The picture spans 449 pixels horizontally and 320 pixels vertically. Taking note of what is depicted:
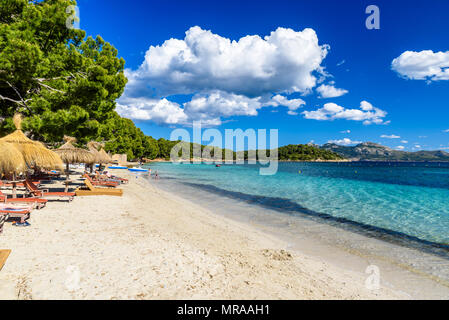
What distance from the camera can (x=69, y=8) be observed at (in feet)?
39.7

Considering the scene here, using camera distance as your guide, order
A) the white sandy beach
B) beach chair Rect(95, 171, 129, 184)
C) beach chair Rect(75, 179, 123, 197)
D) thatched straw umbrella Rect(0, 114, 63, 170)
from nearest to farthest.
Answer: the white sandy beach < thatched straw umbrella Rect(0, 114, 63, 170) < beach chair Rect(75, 179, 123, 197) < beach chair Rect(95, 171, 129, 184)

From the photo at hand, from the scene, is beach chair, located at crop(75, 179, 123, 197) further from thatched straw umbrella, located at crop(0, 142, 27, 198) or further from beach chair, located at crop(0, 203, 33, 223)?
beach chair, located at crop(0, 203, 33, 223)

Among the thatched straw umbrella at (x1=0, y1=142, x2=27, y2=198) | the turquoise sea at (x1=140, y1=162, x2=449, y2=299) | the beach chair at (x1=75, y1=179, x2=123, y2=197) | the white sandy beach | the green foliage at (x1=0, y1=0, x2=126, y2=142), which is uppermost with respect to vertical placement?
the green foliage at (x1=0, y1=0, x2=126, y2=142)

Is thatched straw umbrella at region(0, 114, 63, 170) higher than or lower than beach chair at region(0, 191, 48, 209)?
higher

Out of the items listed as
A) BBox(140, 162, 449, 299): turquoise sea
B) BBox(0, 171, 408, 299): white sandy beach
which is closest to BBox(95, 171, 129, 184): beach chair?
BBox(140, 162, 449, 299): turquoise sea

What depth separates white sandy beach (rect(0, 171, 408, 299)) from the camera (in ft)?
13.2

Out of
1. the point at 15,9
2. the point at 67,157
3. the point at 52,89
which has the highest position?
the point at 15,9

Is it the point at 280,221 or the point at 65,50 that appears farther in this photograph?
the point at 65,50

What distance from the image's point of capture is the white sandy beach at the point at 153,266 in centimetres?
402

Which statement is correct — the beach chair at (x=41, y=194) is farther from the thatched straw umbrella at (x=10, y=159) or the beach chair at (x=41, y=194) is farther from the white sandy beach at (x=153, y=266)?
the white sandy beach at (x=153, y=266)

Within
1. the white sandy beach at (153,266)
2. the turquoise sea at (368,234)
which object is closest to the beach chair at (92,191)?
the white sandy beach at (153,266)
